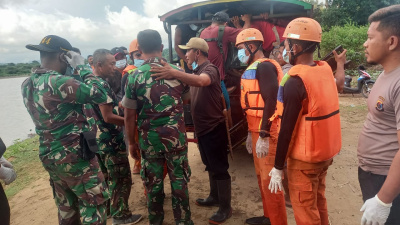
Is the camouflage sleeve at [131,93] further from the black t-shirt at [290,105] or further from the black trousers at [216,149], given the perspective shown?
the black t-shirt at [290,105]

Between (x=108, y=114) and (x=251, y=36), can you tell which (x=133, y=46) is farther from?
(x=251, y=36)

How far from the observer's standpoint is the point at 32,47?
2230 mm

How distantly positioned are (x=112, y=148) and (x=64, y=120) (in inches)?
38.0

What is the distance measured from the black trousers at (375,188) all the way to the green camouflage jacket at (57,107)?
2074 mm

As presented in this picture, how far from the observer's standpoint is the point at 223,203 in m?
3.31

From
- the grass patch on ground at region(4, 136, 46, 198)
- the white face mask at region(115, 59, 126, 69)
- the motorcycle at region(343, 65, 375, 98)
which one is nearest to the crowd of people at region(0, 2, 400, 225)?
the white face mask at region(115, 59, 126, 69)

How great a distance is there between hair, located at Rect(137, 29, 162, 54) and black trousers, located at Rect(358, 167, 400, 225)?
2036mm

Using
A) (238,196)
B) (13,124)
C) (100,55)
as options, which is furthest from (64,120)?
(13,124)

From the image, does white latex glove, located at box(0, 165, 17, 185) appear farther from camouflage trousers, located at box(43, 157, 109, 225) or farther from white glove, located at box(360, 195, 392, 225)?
white glove, located at box(360, 195, 392, 225)

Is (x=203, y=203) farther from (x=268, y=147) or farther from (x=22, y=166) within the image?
(x=22, y=166)

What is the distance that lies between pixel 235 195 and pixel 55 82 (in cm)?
288

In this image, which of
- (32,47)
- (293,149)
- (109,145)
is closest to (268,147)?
(293,149)

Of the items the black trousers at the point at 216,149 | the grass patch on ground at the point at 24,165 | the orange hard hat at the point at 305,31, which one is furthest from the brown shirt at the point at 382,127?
the grass patch on ground at the point at 24,165

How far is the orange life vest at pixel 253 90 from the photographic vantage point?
266 cm
